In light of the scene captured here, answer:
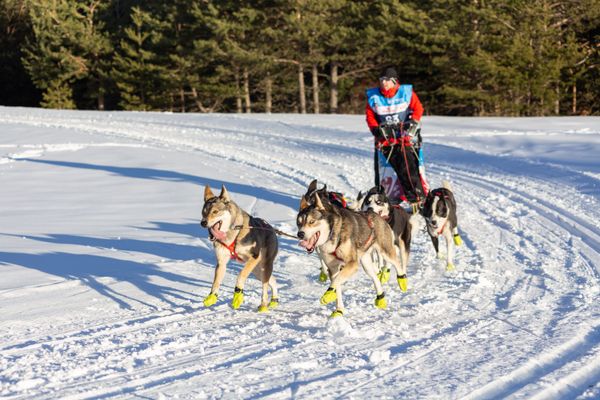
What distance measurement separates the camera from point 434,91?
119ft

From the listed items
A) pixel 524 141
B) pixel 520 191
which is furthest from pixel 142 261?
pixel 524 141

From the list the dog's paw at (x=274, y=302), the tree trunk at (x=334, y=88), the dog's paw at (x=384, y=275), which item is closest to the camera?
the dog's paw at (x=274, y=302)

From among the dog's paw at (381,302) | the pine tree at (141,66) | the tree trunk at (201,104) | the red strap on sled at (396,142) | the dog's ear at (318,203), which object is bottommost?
the dog's paw at (381,302)

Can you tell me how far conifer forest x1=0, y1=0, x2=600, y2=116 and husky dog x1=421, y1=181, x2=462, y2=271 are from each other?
25.0m

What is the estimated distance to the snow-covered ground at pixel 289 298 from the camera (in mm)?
4930

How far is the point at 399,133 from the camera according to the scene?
9273 millimetres

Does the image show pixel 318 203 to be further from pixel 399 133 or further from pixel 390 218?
pixel 399 133

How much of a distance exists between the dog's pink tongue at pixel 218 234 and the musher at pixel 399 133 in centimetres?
306

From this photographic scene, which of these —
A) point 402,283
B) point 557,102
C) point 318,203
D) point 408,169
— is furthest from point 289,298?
point 557,102

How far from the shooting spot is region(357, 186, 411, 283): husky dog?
310 inches

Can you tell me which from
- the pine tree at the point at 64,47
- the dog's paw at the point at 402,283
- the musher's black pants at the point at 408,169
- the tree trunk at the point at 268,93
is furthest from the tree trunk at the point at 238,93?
the dog's paw at the point at 402,283

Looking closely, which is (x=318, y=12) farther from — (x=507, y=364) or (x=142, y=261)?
(x=507, y=364)

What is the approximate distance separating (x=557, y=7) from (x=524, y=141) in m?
19.0

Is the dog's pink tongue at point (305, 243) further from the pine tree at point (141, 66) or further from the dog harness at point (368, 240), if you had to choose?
the pine tree at point (141, 66)
